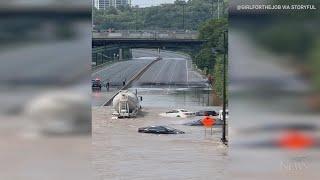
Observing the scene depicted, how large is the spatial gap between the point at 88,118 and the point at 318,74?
2.12 feet

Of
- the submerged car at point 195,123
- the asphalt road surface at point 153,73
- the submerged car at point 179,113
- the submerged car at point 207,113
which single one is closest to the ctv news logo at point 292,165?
the submerged car at point 195,123

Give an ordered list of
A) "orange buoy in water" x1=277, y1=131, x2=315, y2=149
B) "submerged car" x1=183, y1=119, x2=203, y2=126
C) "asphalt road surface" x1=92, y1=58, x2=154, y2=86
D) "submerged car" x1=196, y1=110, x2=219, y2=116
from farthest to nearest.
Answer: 1. "asphalt road surface" x1=92, y1=58, x2=154, y2=86
2. "submerged car" x1=196, y1=110, x2=219, y2=116
3. "submerged car" x1=183, y1=119, x2=203, y2=126
4. "orange buoy in water" x1=277, y1=131, x2=315, y2=149

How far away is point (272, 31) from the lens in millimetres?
1920

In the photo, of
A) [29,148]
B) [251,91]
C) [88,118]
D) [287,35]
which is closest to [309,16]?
[287,35]

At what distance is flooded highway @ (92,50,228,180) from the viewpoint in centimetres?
699

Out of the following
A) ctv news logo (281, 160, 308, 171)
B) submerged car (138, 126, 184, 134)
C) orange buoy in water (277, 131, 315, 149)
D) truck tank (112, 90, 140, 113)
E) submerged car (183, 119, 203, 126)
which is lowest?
submerged car (183, 119, 203, 126)

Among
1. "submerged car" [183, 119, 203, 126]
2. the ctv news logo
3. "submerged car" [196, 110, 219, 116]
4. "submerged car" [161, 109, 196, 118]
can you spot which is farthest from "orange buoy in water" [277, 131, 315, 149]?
"submerged car" [161, 109, 196, 118]

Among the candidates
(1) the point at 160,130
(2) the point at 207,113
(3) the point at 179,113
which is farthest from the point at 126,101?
(1) the point at 160,130

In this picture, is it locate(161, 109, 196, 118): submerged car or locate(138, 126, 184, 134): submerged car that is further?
locate(161, 109, 196, 118): submerged car

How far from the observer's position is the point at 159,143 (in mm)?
12031

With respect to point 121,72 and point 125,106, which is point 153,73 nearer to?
point 121,72

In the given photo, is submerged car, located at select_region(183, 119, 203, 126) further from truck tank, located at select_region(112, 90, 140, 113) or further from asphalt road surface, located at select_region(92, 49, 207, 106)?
asphalt road surface, located at select_region(92, 49, 207, 106)

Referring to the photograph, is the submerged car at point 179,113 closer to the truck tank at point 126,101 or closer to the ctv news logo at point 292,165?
the truck tank at point 126,101

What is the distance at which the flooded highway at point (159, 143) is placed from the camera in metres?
6.99
